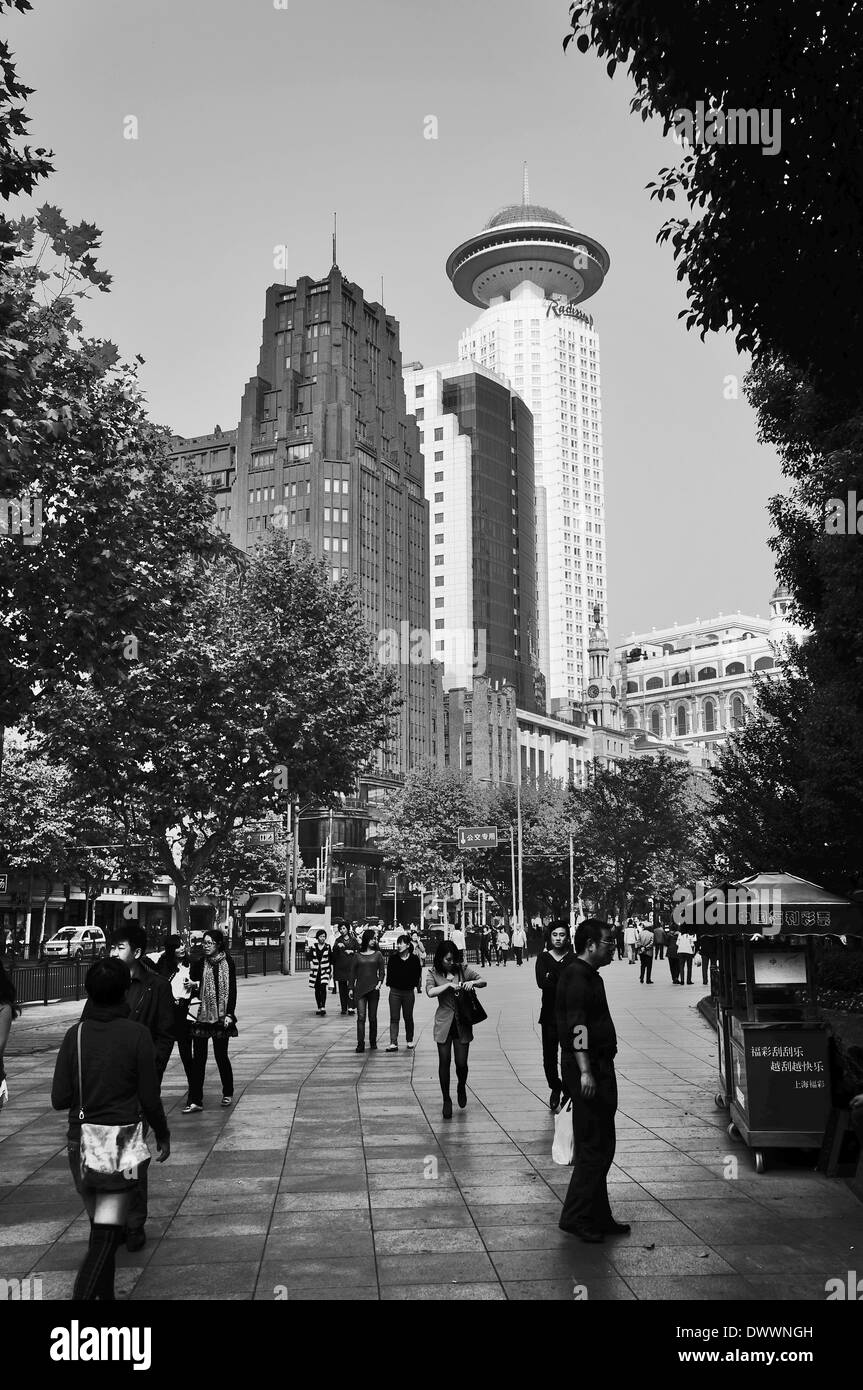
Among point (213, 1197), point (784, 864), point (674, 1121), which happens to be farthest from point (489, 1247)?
point (784, 864)

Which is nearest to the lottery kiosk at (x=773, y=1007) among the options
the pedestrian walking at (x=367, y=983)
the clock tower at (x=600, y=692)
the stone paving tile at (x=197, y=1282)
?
the stone paving tile at (x=197, y=1282)

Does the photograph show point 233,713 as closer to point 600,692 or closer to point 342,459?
point 342,459

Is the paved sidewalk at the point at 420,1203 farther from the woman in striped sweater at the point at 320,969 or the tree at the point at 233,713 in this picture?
the tree at the point at 233,713

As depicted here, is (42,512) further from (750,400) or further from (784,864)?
(784,864)

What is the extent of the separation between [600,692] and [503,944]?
131747mm

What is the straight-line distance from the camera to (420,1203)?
8.62m

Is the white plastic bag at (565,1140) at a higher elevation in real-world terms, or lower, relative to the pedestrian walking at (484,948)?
higher

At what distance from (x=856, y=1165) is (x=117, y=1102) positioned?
6.30 m

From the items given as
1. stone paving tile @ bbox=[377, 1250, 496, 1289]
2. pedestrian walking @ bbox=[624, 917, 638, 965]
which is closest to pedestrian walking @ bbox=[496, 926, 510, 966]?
pedestrian walking @ bbox=[624, 917, 638, 965]

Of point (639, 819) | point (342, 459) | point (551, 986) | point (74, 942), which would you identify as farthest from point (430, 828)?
point (551, 986)

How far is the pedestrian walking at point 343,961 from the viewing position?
82.8 feet

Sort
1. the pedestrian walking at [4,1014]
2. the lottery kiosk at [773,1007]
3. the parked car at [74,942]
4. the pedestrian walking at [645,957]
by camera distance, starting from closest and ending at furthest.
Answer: the pedestrian walking at [4,1014], the lottery kiosk at [773,1007], the pedestrian walking at [645,957], the parked car at [74,942]

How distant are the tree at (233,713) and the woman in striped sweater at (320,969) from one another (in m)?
6.46

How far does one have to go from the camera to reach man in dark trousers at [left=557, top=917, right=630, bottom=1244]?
7.70m
